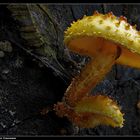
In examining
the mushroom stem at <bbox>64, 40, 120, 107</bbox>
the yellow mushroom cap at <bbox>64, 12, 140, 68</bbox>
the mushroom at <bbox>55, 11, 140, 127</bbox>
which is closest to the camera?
the yellow mushroom cap at <bbox>64, 12, 140, 68</bbox>

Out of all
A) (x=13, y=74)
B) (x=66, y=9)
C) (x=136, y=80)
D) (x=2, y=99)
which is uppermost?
(x=66, y=9)

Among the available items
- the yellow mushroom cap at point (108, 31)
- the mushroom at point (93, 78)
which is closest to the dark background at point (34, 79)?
the mushroom at point (93, 78)

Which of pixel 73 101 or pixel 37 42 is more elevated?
pixel 37 42

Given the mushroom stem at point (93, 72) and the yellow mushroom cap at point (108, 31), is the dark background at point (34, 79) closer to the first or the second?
the mushroom stem at point (93, 72)

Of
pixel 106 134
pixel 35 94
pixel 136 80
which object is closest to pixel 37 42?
pixel 35 94

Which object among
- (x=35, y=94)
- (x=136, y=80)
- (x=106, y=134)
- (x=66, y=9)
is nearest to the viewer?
(x=35, y=94)

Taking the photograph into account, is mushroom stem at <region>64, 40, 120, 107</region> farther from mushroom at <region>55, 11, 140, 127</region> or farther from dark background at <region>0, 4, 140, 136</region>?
dark background at <region>0, 4, 140, 136</region>

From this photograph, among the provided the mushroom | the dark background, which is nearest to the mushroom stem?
the mushroom

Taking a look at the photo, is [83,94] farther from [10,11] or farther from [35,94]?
[10,11]

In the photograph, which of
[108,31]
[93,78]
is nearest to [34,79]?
[93,78]
